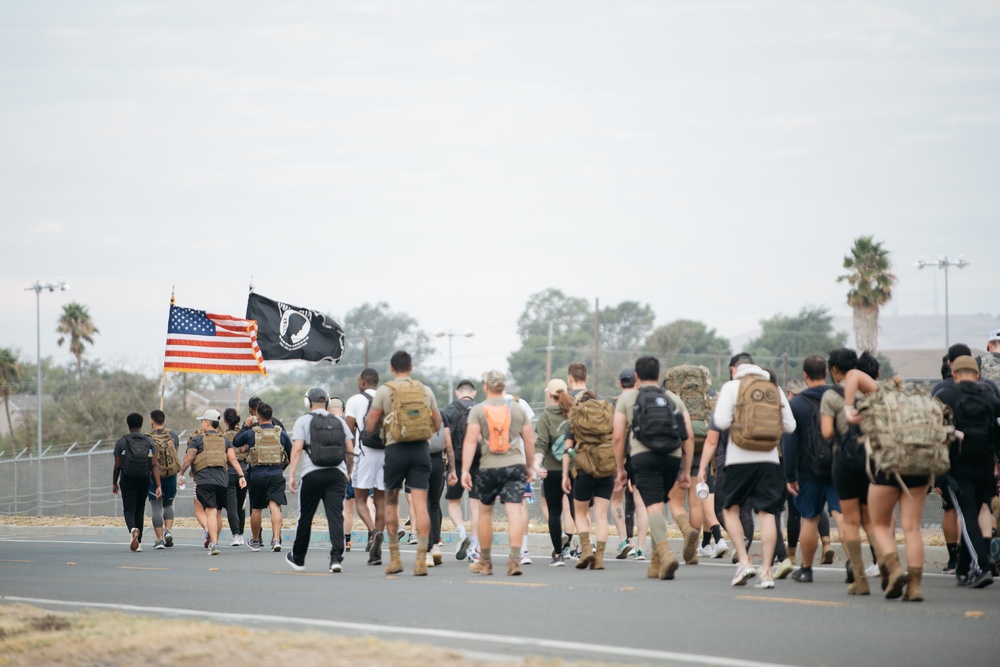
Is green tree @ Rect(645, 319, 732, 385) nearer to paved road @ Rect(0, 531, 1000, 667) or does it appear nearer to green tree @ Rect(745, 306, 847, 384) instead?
green tree @ Rect(745, 306, 847, 384)

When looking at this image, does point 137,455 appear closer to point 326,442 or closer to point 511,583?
point 326,442

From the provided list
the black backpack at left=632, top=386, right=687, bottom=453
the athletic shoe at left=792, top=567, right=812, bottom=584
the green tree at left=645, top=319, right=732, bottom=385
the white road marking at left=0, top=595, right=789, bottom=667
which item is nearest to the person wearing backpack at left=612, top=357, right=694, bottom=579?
the black backpack at left=632, top=386, right=687, bottom=453

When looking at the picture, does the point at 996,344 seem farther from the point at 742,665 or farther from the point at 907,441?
the point at 742,665

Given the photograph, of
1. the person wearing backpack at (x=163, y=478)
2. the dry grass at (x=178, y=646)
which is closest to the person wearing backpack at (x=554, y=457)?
the dry grass at (x=178, y=646)

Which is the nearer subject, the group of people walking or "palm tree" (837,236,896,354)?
the group of people walking

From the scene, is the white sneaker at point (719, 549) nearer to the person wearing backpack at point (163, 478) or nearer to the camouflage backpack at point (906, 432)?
the camouflage backpack at point (906, 432)

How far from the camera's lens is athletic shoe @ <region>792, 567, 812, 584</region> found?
41.7 feet

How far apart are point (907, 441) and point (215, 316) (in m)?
17.5

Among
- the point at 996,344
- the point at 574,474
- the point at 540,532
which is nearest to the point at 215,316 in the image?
the point at 540,532

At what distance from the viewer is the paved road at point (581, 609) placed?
336 inches

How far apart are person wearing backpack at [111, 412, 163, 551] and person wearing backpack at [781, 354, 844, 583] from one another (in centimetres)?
1003

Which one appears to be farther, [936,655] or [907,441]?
[907,441]

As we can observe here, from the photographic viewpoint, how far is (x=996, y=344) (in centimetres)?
1388

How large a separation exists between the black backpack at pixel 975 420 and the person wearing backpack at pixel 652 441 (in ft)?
8.57
